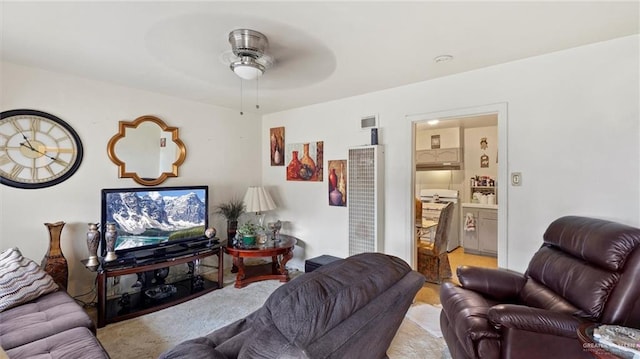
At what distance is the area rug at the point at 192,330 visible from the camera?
7.48ft

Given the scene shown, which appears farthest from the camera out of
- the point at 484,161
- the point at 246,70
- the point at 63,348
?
the point at 484,161

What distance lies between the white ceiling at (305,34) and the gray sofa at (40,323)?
1721 millimetres

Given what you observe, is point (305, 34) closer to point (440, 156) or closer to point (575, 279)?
point (575, 279)

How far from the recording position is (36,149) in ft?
8.96

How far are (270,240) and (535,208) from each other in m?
2.92

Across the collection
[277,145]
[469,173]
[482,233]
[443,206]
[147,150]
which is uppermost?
[277,145]

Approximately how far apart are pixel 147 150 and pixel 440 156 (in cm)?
491

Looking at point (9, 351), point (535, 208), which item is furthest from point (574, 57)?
point (9, 351)

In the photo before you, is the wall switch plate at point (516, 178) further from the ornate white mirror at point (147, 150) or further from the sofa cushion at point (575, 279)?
the ornate white mirror at point (147, 150)

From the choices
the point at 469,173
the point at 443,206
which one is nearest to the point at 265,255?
the point at 443,206

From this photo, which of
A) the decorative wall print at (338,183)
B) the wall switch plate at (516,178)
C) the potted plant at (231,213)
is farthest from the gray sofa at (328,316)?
the potted plant at (231,213)

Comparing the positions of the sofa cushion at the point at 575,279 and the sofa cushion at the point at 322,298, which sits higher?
the sofa cushion at the point at 322,298

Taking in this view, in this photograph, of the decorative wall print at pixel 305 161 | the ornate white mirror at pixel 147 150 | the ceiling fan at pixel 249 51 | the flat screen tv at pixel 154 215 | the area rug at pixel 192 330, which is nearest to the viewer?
the ceiling fan at pixel 249 51

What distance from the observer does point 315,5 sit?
5.61ft
